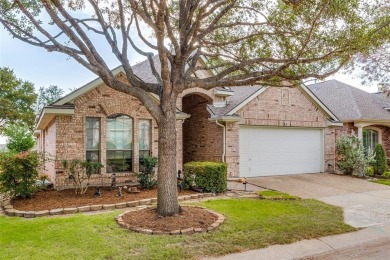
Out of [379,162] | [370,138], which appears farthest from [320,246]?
[370,138]

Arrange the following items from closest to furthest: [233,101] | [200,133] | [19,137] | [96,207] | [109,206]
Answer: [96,207], [109,206], [233,101], [200,133], [19,137]

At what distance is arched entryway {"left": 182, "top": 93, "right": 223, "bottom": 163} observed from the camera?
14539 mm

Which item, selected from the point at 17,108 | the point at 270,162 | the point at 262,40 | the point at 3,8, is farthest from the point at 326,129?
the point at 17,108

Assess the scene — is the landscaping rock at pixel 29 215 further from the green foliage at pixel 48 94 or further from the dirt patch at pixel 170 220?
the green foliage at pixel 48 94

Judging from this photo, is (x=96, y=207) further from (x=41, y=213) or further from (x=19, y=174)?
(x=19, y=174)

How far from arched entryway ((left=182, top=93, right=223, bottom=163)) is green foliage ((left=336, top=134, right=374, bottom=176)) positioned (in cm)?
695

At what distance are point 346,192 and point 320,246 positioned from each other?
649 centimetres

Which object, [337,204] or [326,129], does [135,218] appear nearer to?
[337,204]

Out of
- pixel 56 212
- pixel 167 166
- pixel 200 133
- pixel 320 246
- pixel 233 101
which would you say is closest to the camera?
pixel 320 246

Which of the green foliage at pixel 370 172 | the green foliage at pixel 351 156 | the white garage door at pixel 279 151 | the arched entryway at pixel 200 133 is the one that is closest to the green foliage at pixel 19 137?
the arched entryway at pixel 200 133

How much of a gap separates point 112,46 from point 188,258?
5.65 m

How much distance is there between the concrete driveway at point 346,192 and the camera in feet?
26.5

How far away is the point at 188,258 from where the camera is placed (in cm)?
496

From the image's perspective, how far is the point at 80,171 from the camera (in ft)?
35.7
